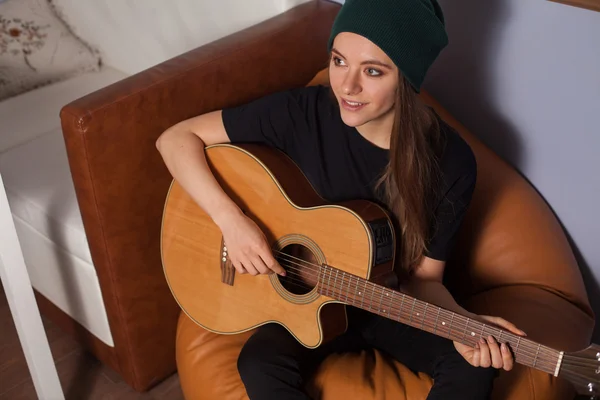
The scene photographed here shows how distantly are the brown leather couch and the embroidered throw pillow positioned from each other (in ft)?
2.60

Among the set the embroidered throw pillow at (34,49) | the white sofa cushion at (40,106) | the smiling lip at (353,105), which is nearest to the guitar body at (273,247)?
the smiling lip at (353,105)

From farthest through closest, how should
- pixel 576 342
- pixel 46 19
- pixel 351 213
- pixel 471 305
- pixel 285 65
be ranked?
pixel 46 19, pixel 285 65, pixel 471 305, pixel 576 342, pixel 351 213

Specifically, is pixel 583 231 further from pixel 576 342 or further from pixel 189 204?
pixel 189 204

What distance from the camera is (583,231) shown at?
1.65 m

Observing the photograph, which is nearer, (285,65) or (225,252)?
(225,252)

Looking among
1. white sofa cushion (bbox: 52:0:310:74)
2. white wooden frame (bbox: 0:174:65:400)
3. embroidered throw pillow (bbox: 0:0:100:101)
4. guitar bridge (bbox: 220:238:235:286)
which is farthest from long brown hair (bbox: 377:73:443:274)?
embroidered throw pillow (bbox: 0:0:100:101)

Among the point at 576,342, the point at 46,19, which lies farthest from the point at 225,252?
the point at 46,19

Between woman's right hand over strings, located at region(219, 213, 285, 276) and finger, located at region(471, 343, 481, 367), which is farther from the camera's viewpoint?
woman's right hand over strings, located at region(219, 213, 285, 276)

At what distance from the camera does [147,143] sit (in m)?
1.50

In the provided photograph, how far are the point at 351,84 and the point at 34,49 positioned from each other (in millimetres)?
1263

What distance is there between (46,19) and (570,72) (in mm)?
1509

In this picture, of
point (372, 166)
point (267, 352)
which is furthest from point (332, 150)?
point (267, 352)

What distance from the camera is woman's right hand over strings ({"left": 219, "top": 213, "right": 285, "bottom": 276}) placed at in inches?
54.6

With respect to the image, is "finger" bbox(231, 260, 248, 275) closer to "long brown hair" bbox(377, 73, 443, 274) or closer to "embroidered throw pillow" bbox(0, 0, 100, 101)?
"long brown hair" bbox(377, 73, 443, 274)
